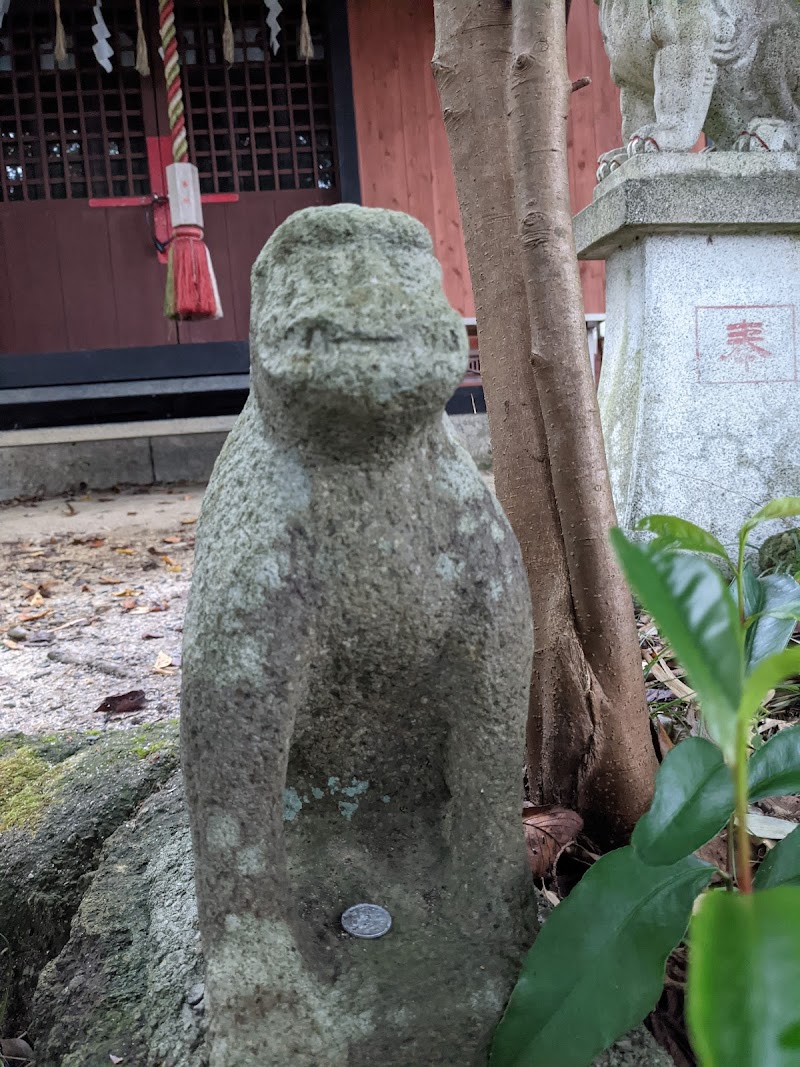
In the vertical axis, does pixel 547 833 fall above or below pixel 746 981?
below

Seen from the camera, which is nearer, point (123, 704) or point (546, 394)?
point (546, 394)

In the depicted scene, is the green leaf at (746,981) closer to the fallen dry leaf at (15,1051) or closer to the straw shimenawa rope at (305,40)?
the fallen dry leaf at (15,1051)

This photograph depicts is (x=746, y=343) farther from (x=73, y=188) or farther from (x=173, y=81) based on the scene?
(x=73, y=188)

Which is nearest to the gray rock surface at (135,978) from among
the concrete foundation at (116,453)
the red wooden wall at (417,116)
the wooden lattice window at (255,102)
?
the concrete foundation at (116,453)

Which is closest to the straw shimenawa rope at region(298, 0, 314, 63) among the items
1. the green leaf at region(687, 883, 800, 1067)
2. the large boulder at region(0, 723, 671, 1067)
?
the large boulder at region(0, 723, 671, 1067)

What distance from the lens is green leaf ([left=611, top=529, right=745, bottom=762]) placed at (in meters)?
0.52

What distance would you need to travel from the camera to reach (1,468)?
18.4 feet

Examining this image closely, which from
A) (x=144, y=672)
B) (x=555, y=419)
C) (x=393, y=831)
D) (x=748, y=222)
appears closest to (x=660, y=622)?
(x=393, y=831)

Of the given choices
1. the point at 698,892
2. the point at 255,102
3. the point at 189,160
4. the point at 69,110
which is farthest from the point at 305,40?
the point at 698,892

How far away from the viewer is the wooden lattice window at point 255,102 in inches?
211

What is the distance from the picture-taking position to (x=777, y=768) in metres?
0.88

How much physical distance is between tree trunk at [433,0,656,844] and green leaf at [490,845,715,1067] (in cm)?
42

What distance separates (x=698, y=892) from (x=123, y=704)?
1763 mm

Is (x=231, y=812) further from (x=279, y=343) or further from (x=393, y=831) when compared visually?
(x=279, y=343)
